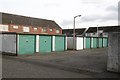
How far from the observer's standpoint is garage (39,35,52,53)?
86.1 ft

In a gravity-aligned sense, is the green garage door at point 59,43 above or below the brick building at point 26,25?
below

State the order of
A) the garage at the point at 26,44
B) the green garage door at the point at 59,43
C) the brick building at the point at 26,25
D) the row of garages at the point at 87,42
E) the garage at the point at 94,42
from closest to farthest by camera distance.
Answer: the garage at the point at 26,44
the green garage door at the point at 59,43
the row of garages at the point at 87,42
the garage at the point at 94,42
the brick building at the point at 26,25

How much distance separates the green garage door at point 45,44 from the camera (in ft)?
A: 86.2

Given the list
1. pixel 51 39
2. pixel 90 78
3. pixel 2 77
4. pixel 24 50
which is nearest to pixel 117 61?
pixel 90 78

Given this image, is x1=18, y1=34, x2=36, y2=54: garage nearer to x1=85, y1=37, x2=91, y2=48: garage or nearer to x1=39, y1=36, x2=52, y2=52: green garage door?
x1=39, y1=36, x2=52, y2=52: green garage door

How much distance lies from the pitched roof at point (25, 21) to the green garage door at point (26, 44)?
3154 cm

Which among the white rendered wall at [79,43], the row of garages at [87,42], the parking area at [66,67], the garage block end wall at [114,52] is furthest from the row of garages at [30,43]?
the garage block end wall at [114,52]

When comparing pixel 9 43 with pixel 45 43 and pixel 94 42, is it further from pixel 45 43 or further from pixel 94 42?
pixel 94 42

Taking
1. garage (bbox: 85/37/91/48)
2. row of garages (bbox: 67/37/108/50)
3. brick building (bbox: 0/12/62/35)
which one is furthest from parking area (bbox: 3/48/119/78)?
brick building (bbox: 0/12/62/35)

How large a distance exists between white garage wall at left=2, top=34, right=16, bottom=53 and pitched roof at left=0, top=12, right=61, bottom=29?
30.5 m

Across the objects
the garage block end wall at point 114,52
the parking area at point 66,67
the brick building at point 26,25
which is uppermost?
the brick building at point 26,25

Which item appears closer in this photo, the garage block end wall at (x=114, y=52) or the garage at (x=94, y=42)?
the garage block end wall at (x=114, y=52)

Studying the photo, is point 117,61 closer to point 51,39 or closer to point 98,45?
point 51,39

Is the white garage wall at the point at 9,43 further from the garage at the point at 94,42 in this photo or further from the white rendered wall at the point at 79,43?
the garage at the point at 94,42
